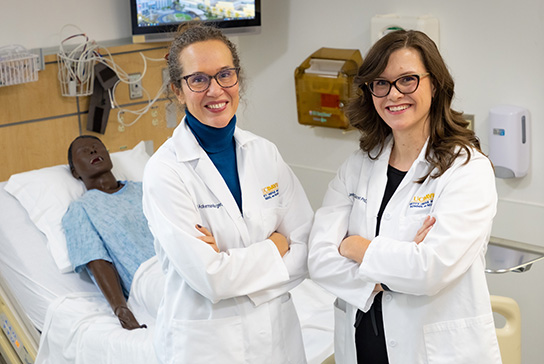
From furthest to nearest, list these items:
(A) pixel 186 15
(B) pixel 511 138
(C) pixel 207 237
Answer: (A) pixel 186 15, (B) pixel 511 138, (C) pixel 207 237

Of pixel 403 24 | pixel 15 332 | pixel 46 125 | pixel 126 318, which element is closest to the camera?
pixel 126 318

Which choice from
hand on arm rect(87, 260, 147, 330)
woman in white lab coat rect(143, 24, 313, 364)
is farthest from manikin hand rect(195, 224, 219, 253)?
hand on arm rect(87, 260, 147, 330)

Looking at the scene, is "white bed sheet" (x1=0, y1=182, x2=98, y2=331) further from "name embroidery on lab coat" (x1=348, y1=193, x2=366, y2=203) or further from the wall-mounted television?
"name embroidery on lab coat" (x1=348, y1=193, x2=366, y2=203)

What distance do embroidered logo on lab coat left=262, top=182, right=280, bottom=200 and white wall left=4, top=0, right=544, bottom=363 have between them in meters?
1.48

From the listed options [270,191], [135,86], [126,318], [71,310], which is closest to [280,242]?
[270,191]

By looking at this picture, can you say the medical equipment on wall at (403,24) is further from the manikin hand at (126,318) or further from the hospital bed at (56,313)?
the manikin hand at (126,318)

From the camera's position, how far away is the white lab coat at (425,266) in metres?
1.54

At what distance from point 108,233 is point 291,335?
1.29 meters

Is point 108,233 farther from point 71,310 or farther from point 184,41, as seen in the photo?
point 184,41

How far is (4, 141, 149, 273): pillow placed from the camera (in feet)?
9.20

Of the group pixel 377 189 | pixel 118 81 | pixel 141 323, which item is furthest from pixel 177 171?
pixel 118 81

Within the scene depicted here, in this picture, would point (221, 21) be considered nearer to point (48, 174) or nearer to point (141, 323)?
point (48, 174)

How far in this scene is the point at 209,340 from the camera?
167 centimetres

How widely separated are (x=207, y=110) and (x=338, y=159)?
1.99 meters
